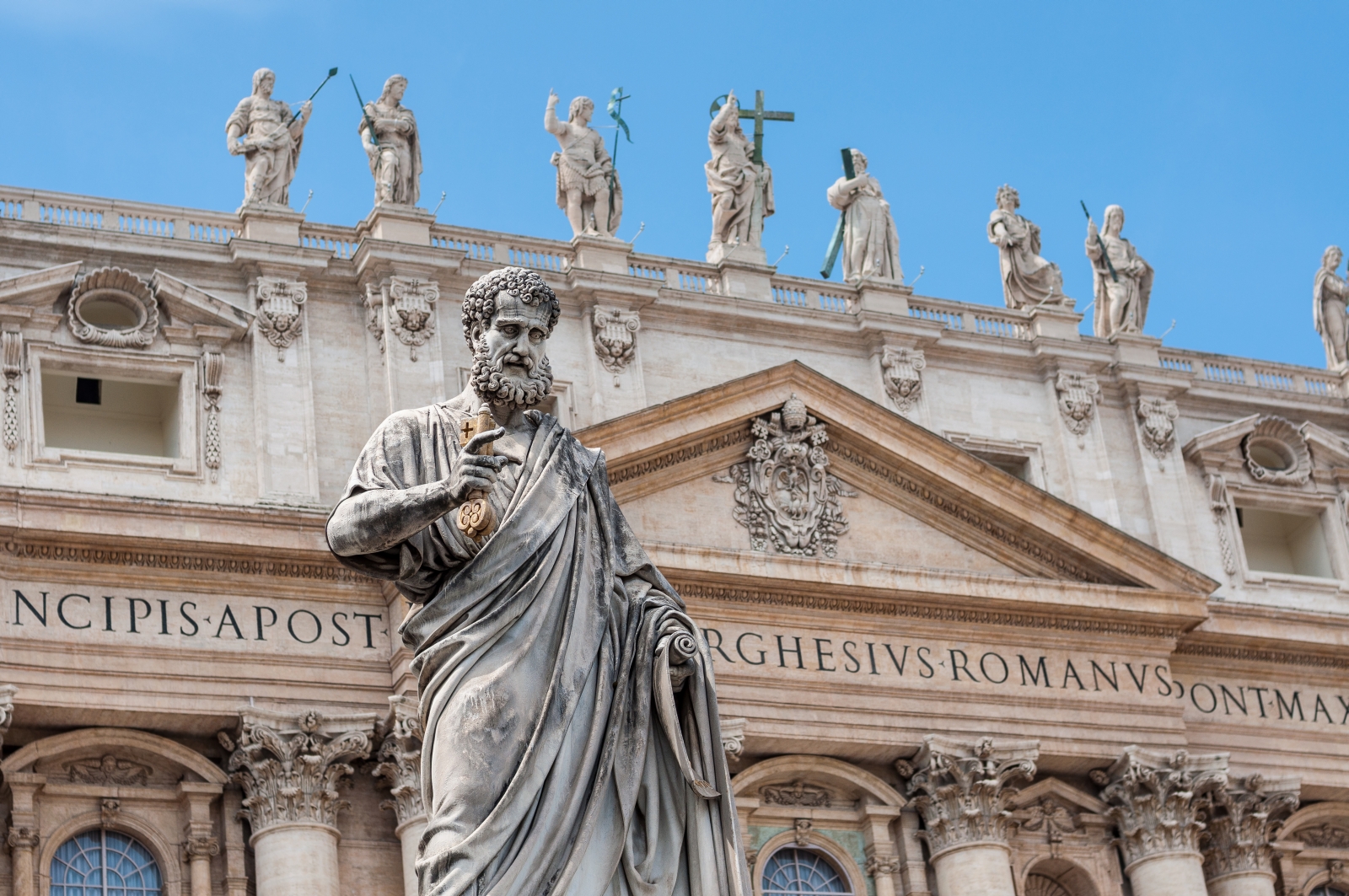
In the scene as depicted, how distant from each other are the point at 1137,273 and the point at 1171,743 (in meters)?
7.02

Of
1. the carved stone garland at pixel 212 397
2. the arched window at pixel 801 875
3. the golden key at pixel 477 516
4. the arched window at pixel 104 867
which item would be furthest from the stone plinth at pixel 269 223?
the golden key at pixel 477 516

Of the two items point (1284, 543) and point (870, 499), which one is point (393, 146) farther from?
point (1284, 543)

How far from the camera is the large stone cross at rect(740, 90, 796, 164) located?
1257 inches

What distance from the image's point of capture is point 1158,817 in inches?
1138

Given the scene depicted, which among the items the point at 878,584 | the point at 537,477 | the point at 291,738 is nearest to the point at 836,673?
the point at 878,584

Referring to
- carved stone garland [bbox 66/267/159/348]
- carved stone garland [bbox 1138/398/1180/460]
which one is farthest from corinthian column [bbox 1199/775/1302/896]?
carved stone garland [bbox 66/267/159/348]

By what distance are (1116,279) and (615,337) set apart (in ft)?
25.7

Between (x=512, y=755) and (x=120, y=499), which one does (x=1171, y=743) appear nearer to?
(x=120, y=499)

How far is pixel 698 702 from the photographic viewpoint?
256 inches

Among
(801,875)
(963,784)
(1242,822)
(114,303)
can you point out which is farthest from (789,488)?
(114,303)

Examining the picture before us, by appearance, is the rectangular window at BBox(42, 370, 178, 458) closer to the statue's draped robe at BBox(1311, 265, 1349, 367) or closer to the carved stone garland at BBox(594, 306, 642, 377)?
the carved stone garland at BBox(594, 306, 642, 377)

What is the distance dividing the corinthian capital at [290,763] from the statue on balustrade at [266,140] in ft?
20.1

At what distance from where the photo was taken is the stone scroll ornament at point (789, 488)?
28.5 metres

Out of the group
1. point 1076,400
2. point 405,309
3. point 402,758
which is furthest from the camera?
point 1076,400
